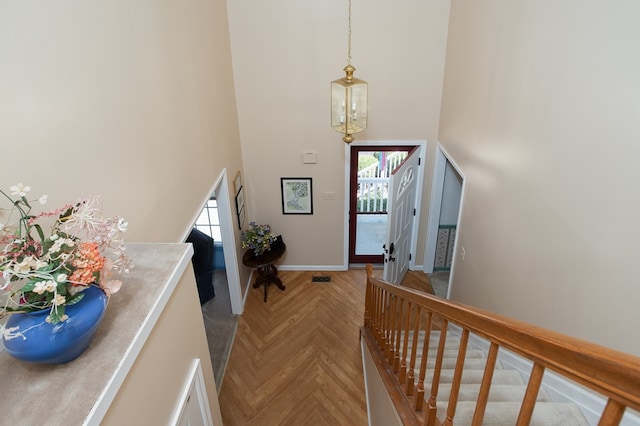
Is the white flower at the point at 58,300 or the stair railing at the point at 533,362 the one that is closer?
the stair railing at the point at 533,362

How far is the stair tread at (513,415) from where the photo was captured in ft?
6.40

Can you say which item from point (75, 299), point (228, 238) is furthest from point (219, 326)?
point (75, 299)

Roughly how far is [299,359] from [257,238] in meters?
1.73

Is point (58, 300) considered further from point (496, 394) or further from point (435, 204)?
point (435, 204)

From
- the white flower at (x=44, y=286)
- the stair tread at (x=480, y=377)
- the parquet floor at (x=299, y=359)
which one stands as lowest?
the parquet floor at (x=299, y=359)

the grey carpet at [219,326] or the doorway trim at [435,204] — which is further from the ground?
the doorway trim at [435,204]

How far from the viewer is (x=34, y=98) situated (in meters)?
1.57

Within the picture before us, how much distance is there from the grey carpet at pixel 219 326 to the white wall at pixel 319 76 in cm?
137

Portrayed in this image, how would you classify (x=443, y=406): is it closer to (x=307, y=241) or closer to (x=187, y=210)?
(x=187, y=210)

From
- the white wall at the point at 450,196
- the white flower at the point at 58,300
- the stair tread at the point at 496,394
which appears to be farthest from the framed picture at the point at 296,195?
the white flower at the point at 58,300

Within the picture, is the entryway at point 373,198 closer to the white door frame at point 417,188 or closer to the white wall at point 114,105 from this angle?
the white door frame at point 417,188

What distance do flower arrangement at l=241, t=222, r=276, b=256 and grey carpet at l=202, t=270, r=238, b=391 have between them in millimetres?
886

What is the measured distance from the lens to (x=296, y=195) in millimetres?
5574

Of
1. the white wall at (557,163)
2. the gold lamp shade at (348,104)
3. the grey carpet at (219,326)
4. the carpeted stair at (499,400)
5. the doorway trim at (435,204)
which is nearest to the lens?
the white wall at (557,163)
